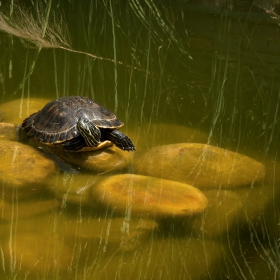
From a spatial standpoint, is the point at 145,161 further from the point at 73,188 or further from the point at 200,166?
the point at 73,188

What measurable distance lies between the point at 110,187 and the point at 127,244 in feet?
1.40

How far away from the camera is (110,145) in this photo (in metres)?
3.26

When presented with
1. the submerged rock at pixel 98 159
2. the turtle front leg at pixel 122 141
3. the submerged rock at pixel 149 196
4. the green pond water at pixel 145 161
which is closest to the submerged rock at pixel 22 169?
the green pond water at pixel 145 161

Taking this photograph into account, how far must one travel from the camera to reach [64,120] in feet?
10.6

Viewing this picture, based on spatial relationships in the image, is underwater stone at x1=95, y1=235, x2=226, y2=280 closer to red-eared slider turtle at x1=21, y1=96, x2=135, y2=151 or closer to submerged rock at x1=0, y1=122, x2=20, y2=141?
red-eared slider turtle at x1=21, y1=96, x2=135, y2=151

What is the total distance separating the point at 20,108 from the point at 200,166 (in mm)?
1364

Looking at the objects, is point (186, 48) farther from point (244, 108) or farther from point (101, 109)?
point (101, 109)

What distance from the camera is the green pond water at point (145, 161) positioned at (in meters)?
2.23

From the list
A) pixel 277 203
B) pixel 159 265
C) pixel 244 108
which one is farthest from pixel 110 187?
pixel 244 108

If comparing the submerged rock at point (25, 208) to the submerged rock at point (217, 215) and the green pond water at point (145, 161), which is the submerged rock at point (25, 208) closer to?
the green pond water at point (145, 161)

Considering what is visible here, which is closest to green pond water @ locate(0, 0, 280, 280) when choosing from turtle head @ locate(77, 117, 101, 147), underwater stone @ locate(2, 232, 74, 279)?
underwater stone @ locate(2, 232, 74, 279)

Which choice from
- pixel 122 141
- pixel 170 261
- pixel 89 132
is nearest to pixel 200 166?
pixel 122 141

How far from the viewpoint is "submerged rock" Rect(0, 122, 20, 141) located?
3.29m

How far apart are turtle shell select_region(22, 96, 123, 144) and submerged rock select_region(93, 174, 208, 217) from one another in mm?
540
